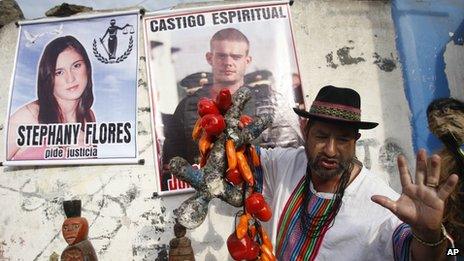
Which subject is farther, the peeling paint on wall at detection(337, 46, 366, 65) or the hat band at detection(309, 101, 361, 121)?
the peeling paint on wall at detection(337, 46, 366, 65)

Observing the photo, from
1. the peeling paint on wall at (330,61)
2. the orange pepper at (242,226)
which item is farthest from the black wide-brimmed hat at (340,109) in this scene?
the peeling paint on wall at (330,61)

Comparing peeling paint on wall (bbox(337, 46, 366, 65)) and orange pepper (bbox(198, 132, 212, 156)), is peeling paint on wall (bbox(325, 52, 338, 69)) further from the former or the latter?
orange pepper (bbox(198, 132, 212, 156))

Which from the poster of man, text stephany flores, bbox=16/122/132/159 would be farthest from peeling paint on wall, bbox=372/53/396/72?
text stephany flores, bbox=16/122/132/159

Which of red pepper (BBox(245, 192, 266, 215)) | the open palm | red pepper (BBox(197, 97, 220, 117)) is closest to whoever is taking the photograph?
the open palm

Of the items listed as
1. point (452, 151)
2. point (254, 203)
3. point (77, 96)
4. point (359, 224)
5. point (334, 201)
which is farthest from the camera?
point (77, 96)

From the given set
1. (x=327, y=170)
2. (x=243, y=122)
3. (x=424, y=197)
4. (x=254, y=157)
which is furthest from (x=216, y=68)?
(x=424, y=197)

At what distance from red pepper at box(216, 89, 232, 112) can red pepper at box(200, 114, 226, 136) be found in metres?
0.10

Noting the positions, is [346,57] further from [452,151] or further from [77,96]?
[77,96]

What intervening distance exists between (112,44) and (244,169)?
2225 mm

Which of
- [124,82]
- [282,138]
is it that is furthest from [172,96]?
[282,138]

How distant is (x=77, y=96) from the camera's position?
3609 millimetres

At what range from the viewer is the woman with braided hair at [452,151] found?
2234 millimetres

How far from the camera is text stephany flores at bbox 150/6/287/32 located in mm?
3529

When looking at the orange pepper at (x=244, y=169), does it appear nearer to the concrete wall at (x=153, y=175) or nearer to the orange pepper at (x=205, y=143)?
the orange pepper at (x=205, y=143)
